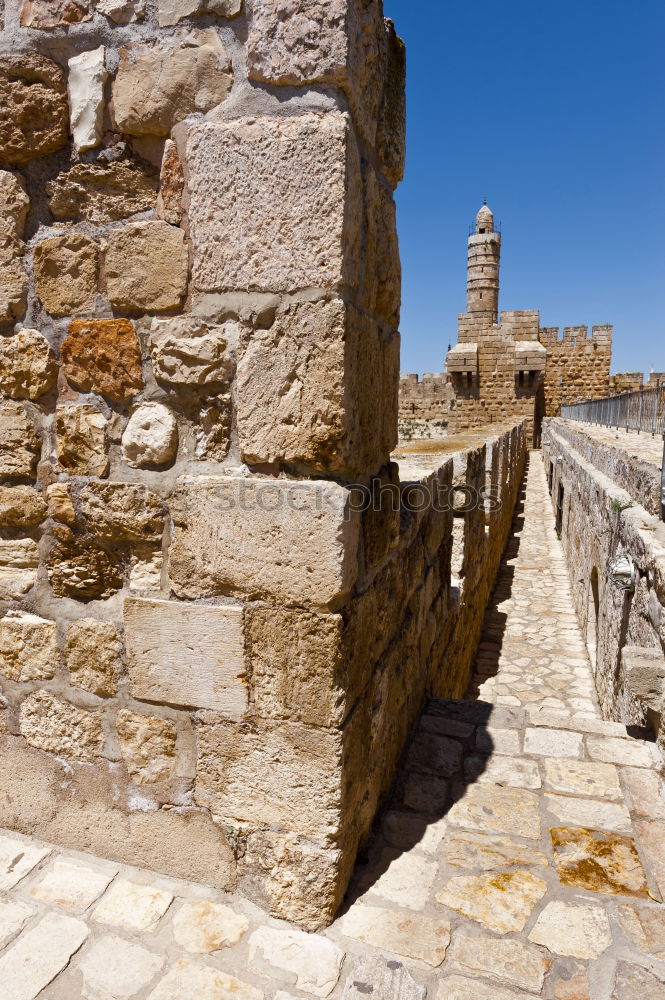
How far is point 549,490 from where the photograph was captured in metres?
17.1

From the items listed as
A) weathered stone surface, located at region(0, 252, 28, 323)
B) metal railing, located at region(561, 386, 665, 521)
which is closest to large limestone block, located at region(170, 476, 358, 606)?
weathered stone surface, located at region(0, 252, 28, 323)

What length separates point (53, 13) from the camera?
1716 mm

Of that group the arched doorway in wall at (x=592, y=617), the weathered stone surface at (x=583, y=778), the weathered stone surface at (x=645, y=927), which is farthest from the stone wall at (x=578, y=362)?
the weathered stone surface at (x=645, y=927)

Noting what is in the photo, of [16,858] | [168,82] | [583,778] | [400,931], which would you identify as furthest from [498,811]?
[168,82]

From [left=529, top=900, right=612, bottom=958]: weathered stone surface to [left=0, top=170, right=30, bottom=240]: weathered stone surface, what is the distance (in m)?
2.43

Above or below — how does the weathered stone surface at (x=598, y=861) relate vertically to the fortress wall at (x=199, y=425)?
below

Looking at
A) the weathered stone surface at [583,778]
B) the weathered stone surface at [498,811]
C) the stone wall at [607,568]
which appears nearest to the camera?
the weathered stone surface at [498,811]

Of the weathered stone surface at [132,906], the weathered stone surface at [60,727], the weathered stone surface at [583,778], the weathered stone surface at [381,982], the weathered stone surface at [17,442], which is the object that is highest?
the weathered stone surface at [17,442]

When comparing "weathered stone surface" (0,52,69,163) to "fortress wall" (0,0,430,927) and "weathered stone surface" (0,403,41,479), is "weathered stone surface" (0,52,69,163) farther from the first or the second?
"weathered stone surface" (0,403,41,479)

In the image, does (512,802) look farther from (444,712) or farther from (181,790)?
(181,790)

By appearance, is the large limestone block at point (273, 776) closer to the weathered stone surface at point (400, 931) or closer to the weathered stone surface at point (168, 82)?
the weathered stone surface at point (400, 931)

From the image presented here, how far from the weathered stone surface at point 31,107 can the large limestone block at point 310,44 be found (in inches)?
24.2

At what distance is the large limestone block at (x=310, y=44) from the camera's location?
1453 millimetres

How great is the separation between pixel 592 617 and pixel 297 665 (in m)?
5.59
